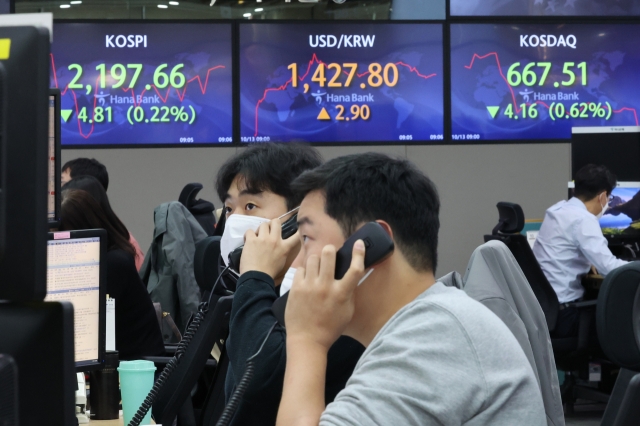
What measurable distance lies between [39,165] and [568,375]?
15.7 feet

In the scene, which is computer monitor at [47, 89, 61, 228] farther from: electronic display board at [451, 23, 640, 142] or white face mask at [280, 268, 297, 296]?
electronic display board at [451, 23, 640, 142]

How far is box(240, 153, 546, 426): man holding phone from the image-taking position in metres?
1.02

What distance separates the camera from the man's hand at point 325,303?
1161 millimetres

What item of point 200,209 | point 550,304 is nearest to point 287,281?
point 200,209

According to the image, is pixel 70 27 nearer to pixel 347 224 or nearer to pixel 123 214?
pixel 123 214

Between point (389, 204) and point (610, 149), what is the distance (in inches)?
185

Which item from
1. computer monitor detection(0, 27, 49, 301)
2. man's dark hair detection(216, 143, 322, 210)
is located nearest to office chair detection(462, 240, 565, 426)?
man's dark hair detection(216, 143, 322, 210)

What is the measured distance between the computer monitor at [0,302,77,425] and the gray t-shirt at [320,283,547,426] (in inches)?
14.6

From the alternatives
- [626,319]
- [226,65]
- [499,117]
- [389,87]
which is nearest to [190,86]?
[226,65]

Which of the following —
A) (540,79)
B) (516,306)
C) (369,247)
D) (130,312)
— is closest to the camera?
(369,247)

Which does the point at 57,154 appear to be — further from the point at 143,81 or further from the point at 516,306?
the point at 143,81

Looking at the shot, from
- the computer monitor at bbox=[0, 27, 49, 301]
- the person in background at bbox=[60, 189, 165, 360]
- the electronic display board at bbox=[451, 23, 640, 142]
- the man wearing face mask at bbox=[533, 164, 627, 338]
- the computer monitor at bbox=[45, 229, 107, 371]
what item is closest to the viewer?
the computer monitor at bbox=[0, 27, 49, 301]

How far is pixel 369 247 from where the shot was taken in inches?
45.8

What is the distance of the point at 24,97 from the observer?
2.34ft
